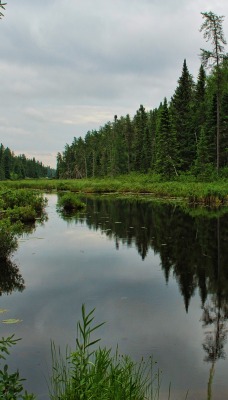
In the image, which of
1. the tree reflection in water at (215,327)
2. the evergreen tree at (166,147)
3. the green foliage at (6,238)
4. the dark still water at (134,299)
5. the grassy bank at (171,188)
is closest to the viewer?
the dark still water at (134,299)

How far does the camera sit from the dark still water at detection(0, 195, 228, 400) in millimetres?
5266

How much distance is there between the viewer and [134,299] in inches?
315

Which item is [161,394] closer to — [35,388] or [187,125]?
[35,388]

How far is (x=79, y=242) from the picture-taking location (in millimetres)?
14891

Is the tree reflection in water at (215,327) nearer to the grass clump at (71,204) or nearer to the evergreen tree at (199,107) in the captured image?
the grass clump at (71,204)

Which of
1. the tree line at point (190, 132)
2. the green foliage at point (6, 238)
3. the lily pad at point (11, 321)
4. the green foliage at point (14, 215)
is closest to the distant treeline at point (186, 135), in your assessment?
the tree line at point (190, 132)

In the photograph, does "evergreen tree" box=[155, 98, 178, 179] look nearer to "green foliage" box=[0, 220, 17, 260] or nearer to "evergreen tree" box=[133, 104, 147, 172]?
"evergreen tree" box=[133, 104, 147, 172]

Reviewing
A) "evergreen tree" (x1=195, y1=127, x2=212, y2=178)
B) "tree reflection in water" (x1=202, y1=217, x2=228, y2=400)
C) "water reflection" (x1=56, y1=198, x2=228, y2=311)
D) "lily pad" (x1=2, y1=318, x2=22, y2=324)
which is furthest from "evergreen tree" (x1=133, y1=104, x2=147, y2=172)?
"lily pad" (x1=2, y1=318, x2=22, y2=324)

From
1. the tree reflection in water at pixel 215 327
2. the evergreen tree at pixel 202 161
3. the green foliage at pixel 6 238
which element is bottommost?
the tree reflection in water at pixel 215 327

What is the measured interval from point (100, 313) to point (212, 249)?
681 centimetres

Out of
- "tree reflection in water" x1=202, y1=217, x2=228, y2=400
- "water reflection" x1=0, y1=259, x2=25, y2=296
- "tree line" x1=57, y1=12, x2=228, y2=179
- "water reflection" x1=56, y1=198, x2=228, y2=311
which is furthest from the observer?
"tree line" x1=57, y1=12, x2=228, y2=179

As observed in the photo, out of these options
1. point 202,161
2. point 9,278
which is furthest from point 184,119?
point 9,278

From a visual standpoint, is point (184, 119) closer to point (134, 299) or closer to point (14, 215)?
point (14, 215)

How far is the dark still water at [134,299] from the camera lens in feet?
17.3
